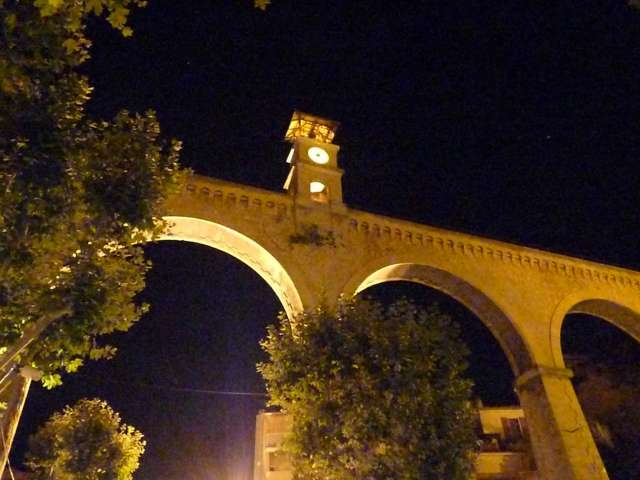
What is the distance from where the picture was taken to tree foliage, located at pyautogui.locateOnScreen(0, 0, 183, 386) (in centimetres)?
658

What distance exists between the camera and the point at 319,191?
1795 centimetres

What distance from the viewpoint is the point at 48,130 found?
22.5ft

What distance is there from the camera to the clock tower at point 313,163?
685 inches

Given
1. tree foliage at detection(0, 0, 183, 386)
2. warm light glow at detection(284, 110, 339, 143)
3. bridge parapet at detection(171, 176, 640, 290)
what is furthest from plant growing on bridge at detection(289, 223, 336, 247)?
tree foliage at detection(0, 0, 183, 386)

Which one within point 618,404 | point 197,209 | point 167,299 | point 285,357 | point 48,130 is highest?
point 167,299

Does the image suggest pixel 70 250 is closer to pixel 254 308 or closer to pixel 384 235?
pixel 384 235

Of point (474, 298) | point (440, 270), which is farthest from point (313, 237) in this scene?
point (474, 298)

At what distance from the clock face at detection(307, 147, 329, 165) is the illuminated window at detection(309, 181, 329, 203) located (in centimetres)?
112

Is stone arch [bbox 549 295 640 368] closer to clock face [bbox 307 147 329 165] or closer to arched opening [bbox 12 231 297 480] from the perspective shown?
clock face [bbox 307 147 329 165]

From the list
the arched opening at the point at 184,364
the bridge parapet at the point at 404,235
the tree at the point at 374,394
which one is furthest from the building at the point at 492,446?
the tree at the point at 374,394

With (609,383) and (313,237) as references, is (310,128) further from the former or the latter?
(609,383)

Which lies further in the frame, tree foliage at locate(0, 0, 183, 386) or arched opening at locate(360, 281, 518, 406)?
arched opening at locate(360, 281, 518, 406)

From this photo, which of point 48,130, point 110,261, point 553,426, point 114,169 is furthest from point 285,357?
point 553,426

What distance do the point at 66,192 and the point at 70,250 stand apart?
1.00 meters
